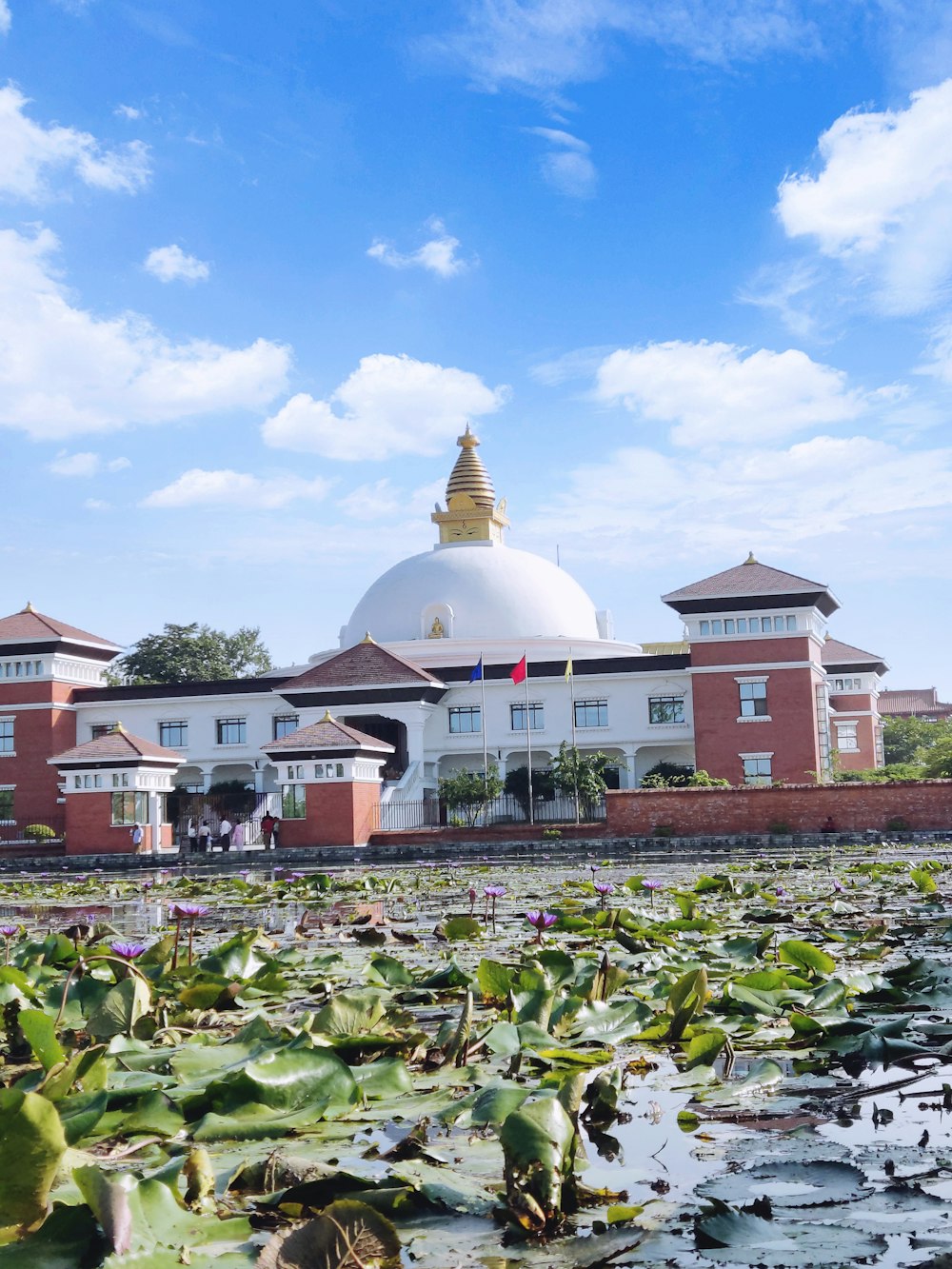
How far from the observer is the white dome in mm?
42062

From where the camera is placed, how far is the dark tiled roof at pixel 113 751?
98.2 feet

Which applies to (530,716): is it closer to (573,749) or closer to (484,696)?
(484,696)

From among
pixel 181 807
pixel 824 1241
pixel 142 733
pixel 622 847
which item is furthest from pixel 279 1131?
pixel 142 733

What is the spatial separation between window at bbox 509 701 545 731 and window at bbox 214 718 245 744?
849 cm

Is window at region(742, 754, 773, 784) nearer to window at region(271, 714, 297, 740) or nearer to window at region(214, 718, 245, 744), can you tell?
window at region(271, 714, 297, 740)

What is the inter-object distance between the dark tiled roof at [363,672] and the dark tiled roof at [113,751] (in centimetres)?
555

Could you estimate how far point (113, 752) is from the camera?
3017cm

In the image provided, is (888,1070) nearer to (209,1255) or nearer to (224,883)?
(209,1255)

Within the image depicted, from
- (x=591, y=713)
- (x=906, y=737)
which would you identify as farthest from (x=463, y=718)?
(x=906, y=737)

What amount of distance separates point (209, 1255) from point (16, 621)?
39.0 m

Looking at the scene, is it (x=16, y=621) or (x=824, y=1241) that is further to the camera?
(x=16, y=621)

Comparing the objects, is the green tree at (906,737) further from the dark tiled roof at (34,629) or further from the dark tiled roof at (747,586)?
the dark tiled roof at (34,629)

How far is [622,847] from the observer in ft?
81.8

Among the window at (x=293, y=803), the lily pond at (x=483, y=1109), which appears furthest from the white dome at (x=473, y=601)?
the lily pond at (x=483, y=1109)
